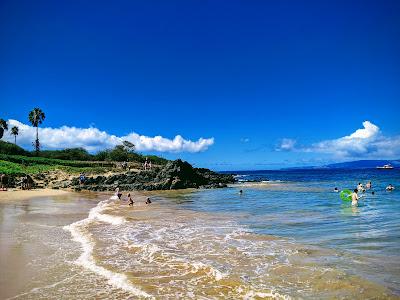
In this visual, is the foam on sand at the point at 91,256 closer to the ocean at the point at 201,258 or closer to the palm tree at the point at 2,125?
the ocean at the point at 201,258

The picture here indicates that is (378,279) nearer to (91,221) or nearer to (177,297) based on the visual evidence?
(177,297)

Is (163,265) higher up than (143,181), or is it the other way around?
(143,181)

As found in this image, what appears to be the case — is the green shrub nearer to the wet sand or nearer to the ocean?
the ocean

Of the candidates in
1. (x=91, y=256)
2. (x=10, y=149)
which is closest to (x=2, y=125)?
(x=10, y=149)

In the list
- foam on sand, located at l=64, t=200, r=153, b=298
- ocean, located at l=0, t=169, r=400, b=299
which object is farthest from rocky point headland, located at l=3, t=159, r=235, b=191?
ocean, located at l=0, t=169, r=400, b=299

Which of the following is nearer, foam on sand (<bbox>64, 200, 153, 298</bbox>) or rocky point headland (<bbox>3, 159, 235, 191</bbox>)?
foam on sand (<bbox>64, 200, 153, 298</bbox>)

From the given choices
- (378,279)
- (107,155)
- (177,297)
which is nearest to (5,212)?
(177,297)

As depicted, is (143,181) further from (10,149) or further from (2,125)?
(2,125)

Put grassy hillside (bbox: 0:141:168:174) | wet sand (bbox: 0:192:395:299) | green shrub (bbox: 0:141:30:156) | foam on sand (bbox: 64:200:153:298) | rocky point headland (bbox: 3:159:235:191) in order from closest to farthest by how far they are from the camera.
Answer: wet sand (bbox: 0:192:395:299) < foam on sand (bbox: 64:200:153:298) < rocky point headland (bbox: 3:159:235:191) < grassy hillside (bbox: 0:141:168:174) < green shrub (bbox: 0:141:30:156)

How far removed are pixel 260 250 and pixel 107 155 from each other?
84.8m

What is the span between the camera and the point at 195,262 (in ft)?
37.4

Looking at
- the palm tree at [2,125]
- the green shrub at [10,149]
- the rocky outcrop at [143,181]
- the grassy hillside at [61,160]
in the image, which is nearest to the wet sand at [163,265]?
the rocky outcrop at [143,181]

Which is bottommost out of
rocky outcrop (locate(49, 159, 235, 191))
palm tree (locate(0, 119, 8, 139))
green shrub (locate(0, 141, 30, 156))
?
rocky outcrop (locate(49, 159, 235, 191))

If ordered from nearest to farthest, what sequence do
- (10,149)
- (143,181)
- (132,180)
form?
(132,180) < (143,181) < (10,149)
